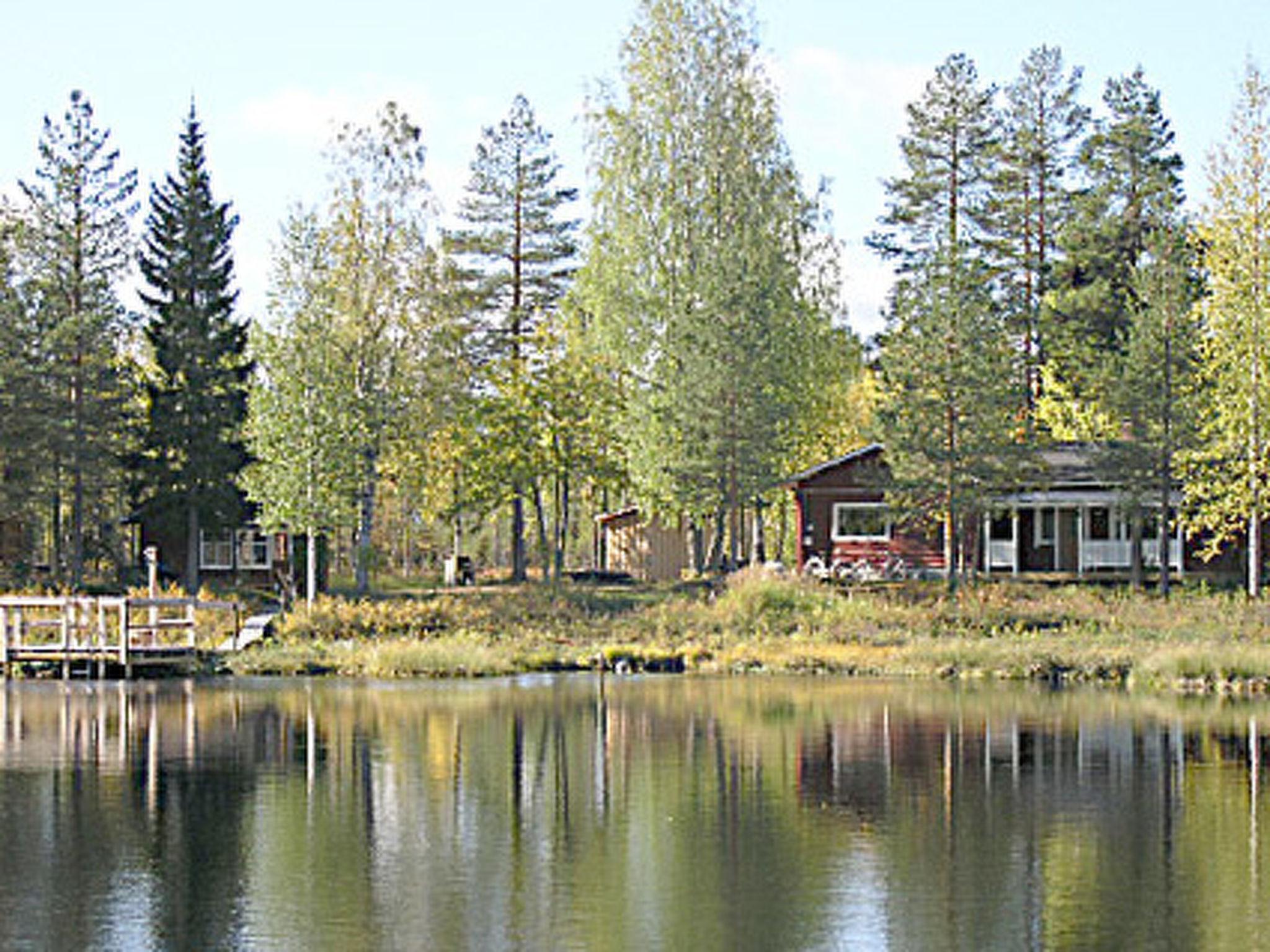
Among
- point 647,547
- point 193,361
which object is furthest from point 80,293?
point 647,547

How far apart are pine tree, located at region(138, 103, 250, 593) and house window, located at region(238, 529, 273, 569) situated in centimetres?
416

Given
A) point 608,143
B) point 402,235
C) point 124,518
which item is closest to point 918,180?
point 608,143

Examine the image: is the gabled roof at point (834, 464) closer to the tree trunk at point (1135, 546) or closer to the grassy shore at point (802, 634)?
the grassy shore at point (802, 634)

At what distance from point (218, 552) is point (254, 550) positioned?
5.00 ft

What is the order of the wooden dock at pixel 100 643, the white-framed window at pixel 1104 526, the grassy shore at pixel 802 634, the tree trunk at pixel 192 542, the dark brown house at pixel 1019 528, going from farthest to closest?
the tree trunk at pixel 192 542
the white-framed window at pixel 1104 526
the dark brown house at pixel 1019 528
the wooden dock at pixel 100 643
the grassy shore at pixel 802 634

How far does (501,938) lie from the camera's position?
52.9 feet

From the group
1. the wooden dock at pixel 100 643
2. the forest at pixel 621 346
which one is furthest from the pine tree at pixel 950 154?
the wooden dock at pixel 100 643

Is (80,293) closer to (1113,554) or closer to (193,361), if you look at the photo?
(193,361)

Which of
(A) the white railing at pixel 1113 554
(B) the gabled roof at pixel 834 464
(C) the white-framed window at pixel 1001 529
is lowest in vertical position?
(A) the white railing at pixel 1113 554

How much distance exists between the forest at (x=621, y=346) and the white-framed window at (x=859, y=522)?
293 cm

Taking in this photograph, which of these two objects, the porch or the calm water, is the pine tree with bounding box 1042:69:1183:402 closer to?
the porch

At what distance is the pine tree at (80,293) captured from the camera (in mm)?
59719

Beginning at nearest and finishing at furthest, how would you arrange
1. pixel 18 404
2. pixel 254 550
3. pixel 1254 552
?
1. pixel 1254 552
2. pixel 18 404
3. pixel 254 550

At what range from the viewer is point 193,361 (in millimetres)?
62062
